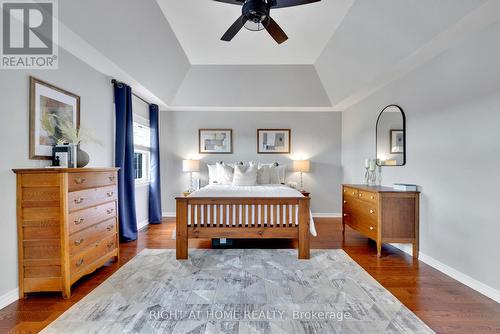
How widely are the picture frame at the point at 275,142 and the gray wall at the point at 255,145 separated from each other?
0.32 ft

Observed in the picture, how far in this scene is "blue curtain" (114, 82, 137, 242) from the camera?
3541 millimetres

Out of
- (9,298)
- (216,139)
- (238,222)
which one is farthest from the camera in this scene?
(216,139)

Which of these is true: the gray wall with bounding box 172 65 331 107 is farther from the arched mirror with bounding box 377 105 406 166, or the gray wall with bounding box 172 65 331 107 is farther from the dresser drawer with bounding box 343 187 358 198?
the dresser drawer with bounding box 343 187 358 198

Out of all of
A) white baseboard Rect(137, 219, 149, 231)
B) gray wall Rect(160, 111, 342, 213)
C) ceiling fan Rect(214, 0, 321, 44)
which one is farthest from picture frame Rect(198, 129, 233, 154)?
ceiling fan Rect(214, 0, 321, 44)

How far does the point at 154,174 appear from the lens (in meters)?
4.82

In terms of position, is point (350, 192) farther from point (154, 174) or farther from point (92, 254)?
point (154, 174)

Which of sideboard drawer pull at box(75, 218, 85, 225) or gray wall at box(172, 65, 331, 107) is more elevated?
gray wall at box(172, 65, 331, 107)

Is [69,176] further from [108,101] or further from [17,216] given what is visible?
[108,101]

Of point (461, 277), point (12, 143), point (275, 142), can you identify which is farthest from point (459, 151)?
point (12, 143)

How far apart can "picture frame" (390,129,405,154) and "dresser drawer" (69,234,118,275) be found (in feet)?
13.5

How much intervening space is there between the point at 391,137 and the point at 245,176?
8.54 ft

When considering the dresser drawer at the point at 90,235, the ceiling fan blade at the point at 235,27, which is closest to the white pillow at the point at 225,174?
the dresser drawer at the point at 90,235

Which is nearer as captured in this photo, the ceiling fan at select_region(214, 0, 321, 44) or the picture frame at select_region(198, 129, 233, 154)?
the ceiling fan at select_region(214, 0, 321, 44)

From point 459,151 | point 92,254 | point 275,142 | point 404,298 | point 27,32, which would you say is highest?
point 27,32
